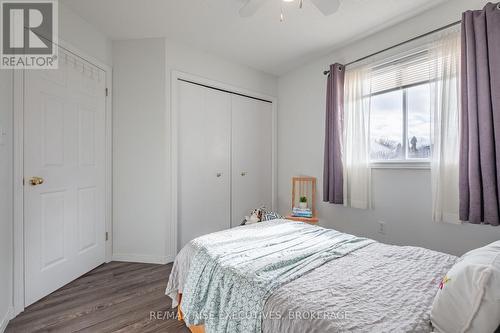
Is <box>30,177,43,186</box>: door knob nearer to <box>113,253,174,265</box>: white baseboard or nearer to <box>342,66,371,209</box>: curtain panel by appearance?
<box>113,253,174,265</box>: white baseboard

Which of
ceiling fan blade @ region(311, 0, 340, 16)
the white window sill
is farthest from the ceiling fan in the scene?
the white window sill

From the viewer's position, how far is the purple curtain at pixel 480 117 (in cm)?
176

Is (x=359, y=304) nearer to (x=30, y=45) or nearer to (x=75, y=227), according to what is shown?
(x=75, y=227)

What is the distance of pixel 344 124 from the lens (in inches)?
111

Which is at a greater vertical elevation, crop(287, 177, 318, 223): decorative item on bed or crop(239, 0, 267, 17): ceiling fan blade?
crop(239, 0, 267, 17): ceiling fan blade

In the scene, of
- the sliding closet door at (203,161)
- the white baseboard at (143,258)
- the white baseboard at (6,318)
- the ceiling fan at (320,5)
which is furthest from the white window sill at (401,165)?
the white baseboard at (6,318)

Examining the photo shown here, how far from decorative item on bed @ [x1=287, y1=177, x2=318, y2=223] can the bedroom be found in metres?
0.04

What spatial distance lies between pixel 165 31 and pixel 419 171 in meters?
2.94

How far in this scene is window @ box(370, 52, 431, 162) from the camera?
230 cm

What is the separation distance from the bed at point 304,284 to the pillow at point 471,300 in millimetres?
68

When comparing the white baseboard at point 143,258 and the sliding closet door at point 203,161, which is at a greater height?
the sliding closet door at point 203,161

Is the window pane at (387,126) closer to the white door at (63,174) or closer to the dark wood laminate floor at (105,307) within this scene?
the dark wood laminate floor at (105,307)

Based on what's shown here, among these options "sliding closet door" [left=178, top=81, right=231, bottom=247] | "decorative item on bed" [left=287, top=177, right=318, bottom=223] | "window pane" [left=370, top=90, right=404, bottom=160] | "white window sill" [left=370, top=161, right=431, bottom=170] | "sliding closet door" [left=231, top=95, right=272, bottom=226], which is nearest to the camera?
"white window sill" [left=370, top=161, right=431, bottom=170]

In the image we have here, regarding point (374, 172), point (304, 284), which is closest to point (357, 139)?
point (374, 172)
